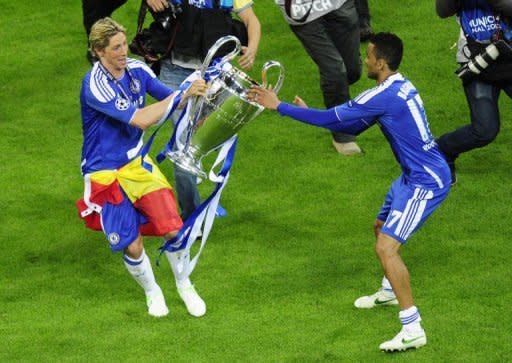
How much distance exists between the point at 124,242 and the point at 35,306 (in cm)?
81

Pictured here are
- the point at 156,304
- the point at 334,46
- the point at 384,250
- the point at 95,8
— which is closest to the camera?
the point at 384,250

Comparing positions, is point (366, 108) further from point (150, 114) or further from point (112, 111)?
point (112, 111)

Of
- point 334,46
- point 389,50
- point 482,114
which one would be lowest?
point 334,46

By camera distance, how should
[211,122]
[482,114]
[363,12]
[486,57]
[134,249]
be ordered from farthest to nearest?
[363,12] < [482,114] < [486,57] < [134,249] < [211,122]

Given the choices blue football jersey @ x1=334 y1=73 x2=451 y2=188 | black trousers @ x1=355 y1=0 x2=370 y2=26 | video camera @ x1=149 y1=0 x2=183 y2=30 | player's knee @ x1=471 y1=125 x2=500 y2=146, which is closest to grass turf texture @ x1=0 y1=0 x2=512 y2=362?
black trousers @ x1=355 y1=0 x2=370 y2=26

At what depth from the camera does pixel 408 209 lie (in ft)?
25.8

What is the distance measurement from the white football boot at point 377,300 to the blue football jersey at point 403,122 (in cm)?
85

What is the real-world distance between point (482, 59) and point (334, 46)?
63.6 inches

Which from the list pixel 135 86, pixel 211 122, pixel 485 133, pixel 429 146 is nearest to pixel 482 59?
pixel 485 133

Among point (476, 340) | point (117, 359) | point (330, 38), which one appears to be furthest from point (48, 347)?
point (330, 38)

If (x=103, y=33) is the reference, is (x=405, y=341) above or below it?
below

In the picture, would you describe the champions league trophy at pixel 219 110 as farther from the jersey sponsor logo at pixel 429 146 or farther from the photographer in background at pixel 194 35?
the photographer in background at pixel 194 35

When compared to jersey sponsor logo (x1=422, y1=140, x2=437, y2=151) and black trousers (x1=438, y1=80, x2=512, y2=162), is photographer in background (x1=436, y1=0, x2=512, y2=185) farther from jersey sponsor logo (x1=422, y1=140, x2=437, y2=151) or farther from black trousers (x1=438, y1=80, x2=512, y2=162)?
jersey sponsor logo (x1=422, y1=140, x2=437, y2=151)

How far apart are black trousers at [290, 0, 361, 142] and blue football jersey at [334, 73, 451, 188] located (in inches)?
110
